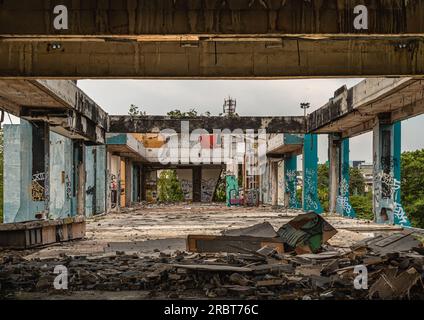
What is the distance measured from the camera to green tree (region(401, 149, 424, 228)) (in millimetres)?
40312

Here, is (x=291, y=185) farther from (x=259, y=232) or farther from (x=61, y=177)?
(x=259, y=232)

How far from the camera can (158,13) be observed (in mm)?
7266

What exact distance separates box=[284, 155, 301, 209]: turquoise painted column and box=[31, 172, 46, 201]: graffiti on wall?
19.5 meters

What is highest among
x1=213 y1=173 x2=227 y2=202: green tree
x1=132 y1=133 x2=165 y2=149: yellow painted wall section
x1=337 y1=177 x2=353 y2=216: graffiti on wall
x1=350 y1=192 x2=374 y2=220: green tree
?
x1=132 y1=133 x2=165 y2=149: yellow painted wall section

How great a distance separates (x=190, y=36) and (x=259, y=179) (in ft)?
117

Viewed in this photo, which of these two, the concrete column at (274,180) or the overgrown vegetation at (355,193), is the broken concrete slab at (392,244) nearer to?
the concrete column at (274,180)

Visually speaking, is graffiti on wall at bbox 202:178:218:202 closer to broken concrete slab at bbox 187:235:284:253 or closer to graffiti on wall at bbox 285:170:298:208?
graffiti on wall at bbox 285:170:298:208

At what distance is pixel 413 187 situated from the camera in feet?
139

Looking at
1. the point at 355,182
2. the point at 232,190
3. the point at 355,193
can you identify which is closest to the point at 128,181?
the point at 232,190

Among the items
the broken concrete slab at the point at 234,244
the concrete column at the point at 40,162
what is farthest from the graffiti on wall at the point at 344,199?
the broken concrete slab at the point at 234,244

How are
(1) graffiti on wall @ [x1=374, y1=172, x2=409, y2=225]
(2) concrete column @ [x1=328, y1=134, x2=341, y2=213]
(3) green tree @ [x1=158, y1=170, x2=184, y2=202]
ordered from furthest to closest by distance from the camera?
1. (3) green tree @ [x1=158, y1=170, x2=184, y2=202]
2. (2) concrete column @ [x1=328, y1=134, x2=341, y2=213]
3. (1) graffiti on wall @ [x1=374, y1=172, x2=409, y2=225]

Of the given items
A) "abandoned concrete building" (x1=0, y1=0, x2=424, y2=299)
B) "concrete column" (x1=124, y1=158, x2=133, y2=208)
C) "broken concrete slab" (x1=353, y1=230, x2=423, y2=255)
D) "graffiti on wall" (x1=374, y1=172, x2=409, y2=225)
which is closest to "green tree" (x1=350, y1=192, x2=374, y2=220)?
"concrete column" (x1=124, y1=158, x2=133, y2=208)

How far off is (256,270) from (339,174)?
20.0 metres

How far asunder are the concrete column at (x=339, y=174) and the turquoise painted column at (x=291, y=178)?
266 inches
